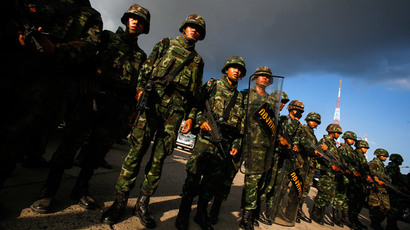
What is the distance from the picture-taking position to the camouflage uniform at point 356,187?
558cm

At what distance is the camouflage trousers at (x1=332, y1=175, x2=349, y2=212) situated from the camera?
17.4 feet

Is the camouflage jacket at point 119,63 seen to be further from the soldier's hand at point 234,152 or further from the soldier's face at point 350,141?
the soldier's face at point 350,141

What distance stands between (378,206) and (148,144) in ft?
25.9

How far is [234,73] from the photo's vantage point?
2.83 metres

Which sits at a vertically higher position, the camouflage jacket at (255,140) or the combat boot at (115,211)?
the camouflage jacket at (255,140)

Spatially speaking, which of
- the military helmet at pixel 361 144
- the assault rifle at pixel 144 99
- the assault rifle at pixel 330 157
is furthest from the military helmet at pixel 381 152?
the assault rifle at pixel 144 99

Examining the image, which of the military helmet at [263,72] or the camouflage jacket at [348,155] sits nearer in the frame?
the military helmet at [263,72]

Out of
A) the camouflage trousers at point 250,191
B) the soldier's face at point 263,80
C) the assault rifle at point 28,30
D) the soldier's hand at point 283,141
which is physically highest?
the soldier's face at point 263,80

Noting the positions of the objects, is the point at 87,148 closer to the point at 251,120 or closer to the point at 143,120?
the point at 143,120

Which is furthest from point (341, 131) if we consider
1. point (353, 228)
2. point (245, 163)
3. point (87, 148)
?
point (87, 148)

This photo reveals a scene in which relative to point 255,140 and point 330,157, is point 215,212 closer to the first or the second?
point 255,140

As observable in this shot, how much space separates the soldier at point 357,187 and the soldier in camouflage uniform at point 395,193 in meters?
0.96

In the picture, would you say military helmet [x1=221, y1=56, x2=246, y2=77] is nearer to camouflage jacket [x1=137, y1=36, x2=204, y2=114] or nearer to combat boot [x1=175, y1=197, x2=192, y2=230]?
camouflage jacket [x1=137, y1=36, x2=204, y2=114]

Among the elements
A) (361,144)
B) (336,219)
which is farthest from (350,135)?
(336,219)
